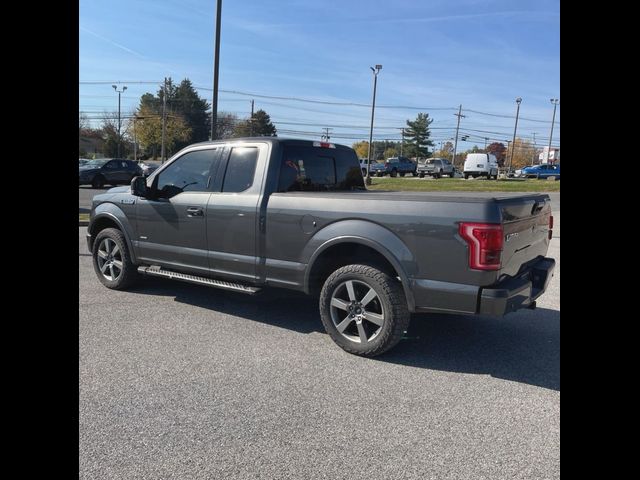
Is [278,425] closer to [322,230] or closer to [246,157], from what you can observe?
[322,230]

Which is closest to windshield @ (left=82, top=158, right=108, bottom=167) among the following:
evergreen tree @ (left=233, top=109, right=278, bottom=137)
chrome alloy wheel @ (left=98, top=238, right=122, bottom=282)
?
chrome alloy wheel @ (left=98, top=238, right=122, bottom=282)

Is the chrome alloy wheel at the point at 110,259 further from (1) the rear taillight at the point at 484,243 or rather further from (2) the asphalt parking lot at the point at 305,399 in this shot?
(1) the rear taillight at the point at 484,243

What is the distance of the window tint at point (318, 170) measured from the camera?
5102 mm

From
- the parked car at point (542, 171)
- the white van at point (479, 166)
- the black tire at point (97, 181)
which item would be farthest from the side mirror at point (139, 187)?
the parked car at point (542, 171)

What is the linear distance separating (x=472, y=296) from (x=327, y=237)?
134 centimetres

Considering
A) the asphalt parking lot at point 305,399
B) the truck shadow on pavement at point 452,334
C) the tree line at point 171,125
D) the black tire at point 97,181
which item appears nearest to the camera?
the asphalt parking lot at point 305,399

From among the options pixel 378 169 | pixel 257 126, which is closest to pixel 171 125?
pixel 257 126

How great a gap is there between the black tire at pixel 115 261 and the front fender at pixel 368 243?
2.67m

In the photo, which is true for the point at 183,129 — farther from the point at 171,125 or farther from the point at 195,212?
the point at 195,212

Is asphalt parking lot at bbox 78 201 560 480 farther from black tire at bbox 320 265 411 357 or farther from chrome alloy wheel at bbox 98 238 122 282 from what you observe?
chrome alloy wheel at bbox 98 238 122 282
